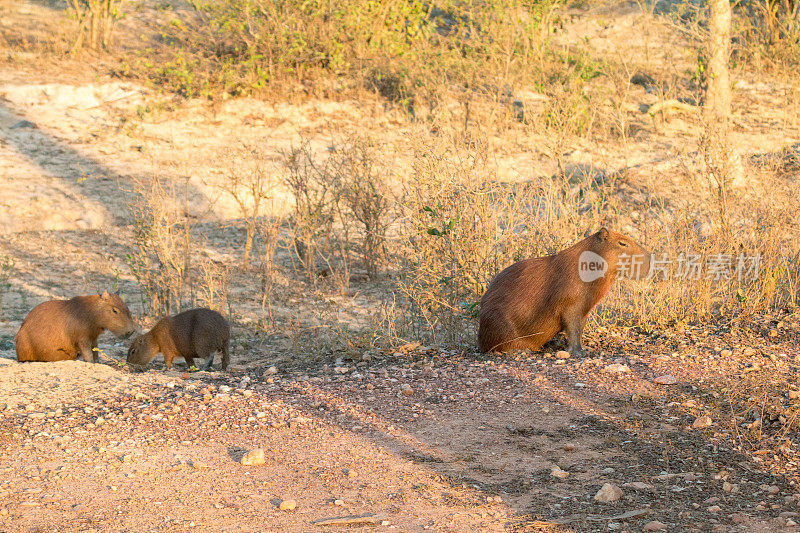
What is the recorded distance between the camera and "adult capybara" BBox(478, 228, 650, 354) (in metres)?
5.96

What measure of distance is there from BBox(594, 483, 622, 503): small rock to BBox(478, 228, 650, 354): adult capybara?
220 cm

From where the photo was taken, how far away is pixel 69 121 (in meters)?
12.8

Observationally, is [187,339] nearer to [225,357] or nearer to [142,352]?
[225,357]

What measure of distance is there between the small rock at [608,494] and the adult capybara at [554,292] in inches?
86.5

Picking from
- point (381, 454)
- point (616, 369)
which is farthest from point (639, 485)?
point (616, 369)

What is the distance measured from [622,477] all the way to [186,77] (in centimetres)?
1080

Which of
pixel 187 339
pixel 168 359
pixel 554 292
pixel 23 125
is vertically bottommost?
pixel 168 359

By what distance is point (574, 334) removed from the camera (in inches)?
235

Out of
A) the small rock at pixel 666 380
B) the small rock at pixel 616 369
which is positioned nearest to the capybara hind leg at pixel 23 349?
the small rock at pixel 616 369

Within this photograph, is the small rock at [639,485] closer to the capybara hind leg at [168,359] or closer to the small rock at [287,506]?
the small rock at [287,506]

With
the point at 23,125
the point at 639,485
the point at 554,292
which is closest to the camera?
the point at 639,485

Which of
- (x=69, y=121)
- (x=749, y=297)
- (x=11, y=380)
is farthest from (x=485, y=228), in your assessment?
(x=69, y=121)

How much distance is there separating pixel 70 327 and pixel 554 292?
3.83 metres

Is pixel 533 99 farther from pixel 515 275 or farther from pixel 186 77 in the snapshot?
pixel 515 275
